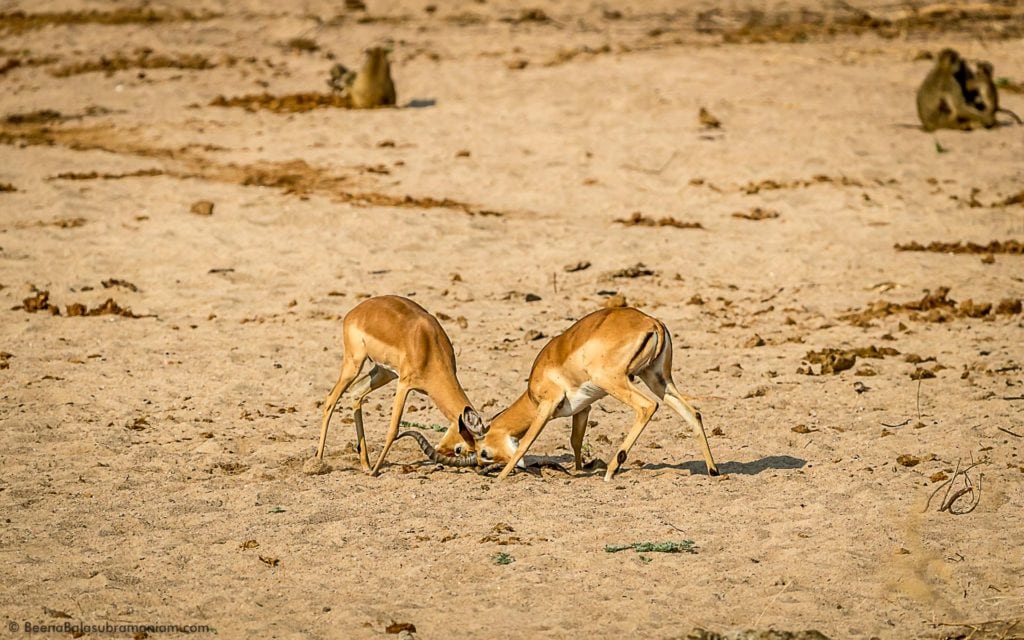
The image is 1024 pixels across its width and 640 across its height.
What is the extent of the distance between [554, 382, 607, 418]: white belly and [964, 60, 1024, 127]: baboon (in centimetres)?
1254

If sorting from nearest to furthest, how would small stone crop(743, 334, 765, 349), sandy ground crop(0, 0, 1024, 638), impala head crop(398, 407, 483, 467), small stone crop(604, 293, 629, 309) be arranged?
sandy ground crop(0, 0, 1024, 638), impala head crop(398, 407, 483, 467), small stone crop(743, 334, 765, 349), small stone crop(604, 293, 629, 309)

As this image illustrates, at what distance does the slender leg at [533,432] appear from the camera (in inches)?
331

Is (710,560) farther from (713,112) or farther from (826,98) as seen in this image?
(826,98)

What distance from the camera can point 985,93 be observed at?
18.9 m

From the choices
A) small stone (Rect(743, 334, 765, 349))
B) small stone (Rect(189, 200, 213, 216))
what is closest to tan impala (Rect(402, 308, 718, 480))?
small stone (Rect(743, 334, 765, 349))

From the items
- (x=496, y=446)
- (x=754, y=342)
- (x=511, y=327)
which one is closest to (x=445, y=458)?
(x=496, y=446)

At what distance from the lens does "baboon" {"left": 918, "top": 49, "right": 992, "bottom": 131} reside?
61.3ft

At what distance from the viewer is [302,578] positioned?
7039 mm

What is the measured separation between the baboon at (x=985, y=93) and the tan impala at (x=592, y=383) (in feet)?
40.3

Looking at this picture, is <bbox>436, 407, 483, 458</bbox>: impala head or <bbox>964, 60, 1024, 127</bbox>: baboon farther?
<bbox>964, 60, 1024, 127</bbox>: baboon

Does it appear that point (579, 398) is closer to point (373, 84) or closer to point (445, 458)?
point (445, 458)

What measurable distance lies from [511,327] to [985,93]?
33.6 feet

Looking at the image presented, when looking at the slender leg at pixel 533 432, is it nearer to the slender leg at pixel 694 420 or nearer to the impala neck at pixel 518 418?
the impala neck at pixel 518 418

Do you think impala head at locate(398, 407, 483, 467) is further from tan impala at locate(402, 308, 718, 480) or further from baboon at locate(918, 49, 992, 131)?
baboon at locate(918, 49, 992, 131)
